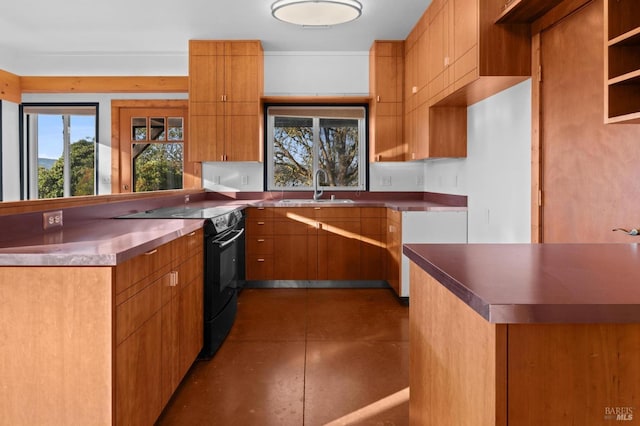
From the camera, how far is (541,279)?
1030mm

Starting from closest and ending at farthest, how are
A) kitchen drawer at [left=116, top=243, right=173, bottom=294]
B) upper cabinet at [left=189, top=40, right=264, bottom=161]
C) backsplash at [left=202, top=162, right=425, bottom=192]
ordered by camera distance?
kitchen drawer at [left=116, top=243, right=173, bottom=294] < upper cabinet at [left=189, top=40, right=264, bottom=161] < backsplash at [left=202, top=162, right=425, bottom=192]

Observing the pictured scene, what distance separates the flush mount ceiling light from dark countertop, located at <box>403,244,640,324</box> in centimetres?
234

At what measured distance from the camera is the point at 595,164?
217 centimetres

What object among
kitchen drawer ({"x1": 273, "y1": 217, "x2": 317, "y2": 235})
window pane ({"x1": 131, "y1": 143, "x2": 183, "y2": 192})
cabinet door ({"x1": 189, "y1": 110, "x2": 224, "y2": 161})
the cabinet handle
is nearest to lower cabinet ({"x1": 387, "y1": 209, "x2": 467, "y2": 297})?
kitchen drawer ({"x1": 273, "y1": 217, "x2": 317, "y2": 235})

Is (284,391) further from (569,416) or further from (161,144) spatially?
(161,144)

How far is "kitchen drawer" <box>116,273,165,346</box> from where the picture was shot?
162 cm

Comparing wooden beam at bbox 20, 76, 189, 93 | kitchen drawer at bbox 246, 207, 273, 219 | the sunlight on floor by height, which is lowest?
the sunlight on floor

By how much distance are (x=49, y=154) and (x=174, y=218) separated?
4.67 m

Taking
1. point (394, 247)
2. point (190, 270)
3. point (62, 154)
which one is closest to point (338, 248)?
point (394, 247)

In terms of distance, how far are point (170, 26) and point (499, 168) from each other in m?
3.38

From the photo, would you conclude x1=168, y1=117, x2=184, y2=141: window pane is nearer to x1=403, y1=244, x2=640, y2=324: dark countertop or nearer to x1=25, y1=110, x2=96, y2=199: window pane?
x1=25, y1=110, x2=96, y2=199: window pane

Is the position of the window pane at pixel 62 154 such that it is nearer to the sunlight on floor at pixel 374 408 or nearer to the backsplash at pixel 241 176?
the backsplash at pixel 241 176

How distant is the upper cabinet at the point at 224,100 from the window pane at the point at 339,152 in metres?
0.90

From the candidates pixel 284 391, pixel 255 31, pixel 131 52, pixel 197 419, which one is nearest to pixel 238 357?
pixel 284 391
